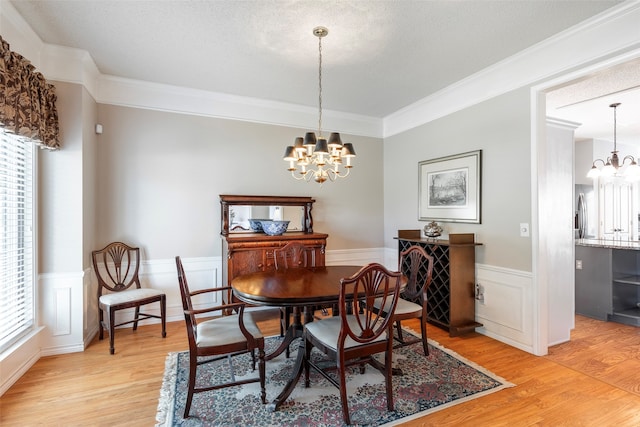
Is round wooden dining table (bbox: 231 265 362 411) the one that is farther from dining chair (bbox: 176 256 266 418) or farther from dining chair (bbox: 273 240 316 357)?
dining chair (bbox: 273 240 316 357)

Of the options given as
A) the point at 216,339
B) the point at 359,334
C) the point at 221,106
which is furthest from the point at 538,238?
the point at 221,106

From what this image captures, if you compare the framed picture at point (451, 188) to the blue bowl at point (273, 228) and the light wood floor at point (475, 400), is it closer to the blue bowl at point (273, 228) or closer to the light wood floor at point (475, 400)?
the light wood floor at point (475, 400)

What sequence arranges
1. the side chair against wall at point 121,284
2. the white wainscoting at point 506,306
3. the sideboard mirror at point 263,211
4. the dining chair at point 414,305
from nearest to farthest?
the dining chair at point 414,305
the white wainscoting at point 506,306
the side chair against wall at point 121,284
the sideboard mirror at point 263,211

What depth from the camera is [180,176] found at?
12.8 ft

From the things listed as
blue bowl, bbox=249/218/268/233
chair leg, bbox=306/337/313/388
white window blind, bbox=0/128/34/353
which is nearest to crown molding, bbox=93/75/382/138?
white window blind, bbox=0/128/34/353

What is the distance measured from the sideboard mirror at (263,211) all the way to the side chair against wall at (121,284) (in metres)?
1.02

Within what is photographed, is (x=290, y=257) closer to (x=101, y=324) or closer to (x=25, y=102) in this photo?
(x=101, y=324)

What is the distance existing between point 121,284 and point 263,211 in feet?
5.90

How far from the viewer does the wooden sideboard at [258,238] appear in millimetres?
3561

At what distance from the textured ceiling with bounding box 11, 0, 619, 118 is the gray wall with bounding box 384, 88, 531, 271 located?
0.50 metres

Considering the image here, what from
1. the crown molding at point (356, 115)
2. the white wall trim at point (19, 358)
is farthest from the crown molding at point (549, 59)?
the white wall trim at point (19, 358)

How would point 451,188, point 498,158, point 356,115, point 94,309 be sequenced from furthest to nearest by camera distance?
point 356,115, point 451,188, point 94,309, point 498,158

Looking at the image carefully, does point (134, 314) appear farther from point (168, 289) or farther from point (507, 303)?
point (507, 303)

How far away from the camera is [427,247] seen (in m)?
3.74
